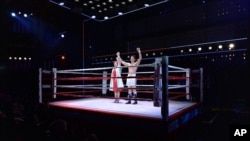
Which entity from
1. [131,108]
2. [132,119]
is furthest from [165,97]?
[131,108]

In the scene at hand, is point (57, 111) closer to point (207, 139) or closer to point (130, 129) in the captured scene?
point (130, 129)

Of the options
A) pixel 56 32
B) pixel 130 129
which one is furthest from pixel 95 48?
pixel 130 129

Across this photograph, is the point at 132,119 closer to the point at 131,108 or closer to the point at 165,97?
the point at 165,97

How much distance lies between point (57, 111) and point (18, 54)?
4.71 m

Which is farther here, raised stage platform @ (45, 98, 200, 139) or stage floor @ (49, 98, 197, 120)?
stage floor @ (49, 98, 197, 120)

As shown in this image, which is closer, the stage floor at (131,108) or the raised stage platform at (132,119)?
the raised stage platform at (132,119)

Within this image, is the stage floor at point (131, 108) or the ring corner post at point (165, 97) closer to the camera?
the ring corner post at point (165, 97)

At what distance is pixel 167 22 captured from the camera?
8648 mm

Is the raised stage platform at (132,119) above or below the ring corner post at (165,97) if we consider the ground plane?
below

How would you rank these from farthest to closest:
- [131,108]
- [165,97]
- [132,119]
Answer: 1. [131,108]
2. [132,119]
3. [165,97]

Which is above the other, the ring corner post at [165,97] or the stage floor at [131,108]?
the ring corner post at [165,97]

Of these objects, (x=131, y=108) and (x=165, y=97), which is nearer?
(x=165, y=97)

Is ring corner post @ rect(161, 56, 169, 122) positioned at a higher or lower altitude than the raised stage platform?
higher

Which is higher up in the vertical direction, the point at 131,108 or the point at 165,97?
the point at 165,97
